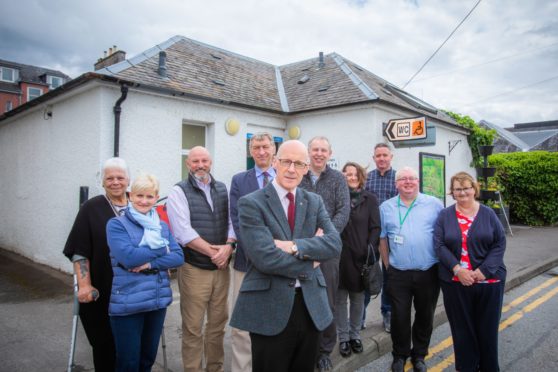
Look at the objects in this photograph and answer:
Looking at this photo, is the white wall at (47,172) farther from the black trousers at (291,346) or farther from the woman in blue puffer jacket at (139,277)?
the black trousers at (291,346)

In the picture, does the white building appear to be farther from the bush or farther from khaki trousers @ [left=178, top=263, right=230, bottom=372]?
the bush

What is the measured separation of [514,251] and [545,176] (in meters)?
7.69

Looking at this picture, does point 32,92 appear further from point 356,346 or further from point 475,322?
point 475,322

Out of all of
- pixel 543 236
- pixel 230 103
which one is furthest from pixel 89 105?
pixel 543 236

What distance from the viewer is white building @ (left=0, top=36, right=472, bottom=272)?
6.77m

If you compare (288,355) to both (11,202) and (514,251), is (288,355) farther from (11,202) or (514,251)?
(11,202)

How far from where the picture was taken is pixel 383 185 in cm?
448

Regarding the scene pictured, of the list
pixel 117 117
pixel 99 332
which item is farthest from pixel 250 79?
pixel 99 332

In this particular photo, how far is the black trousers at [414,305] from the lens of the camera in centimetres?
332

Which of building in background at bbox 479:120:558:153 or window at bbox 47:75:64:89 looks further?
window at bbox 47:75:64:89

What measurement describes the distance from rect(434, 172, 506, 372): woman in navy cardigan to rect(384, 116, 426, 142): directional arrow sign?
16.7 feet

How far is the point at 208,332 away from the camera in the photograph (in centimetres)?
314

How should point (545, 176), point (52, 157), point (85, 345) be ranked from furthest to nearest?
point (545, 176) → point (52, 157) → point (85, 345)

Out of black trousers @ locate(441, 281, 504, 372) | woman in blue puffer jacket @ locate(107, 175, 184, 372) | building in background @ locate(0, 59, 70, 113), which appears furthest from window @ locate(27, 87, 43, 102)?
black trousers @ locate(441, 281, 504, 372)
